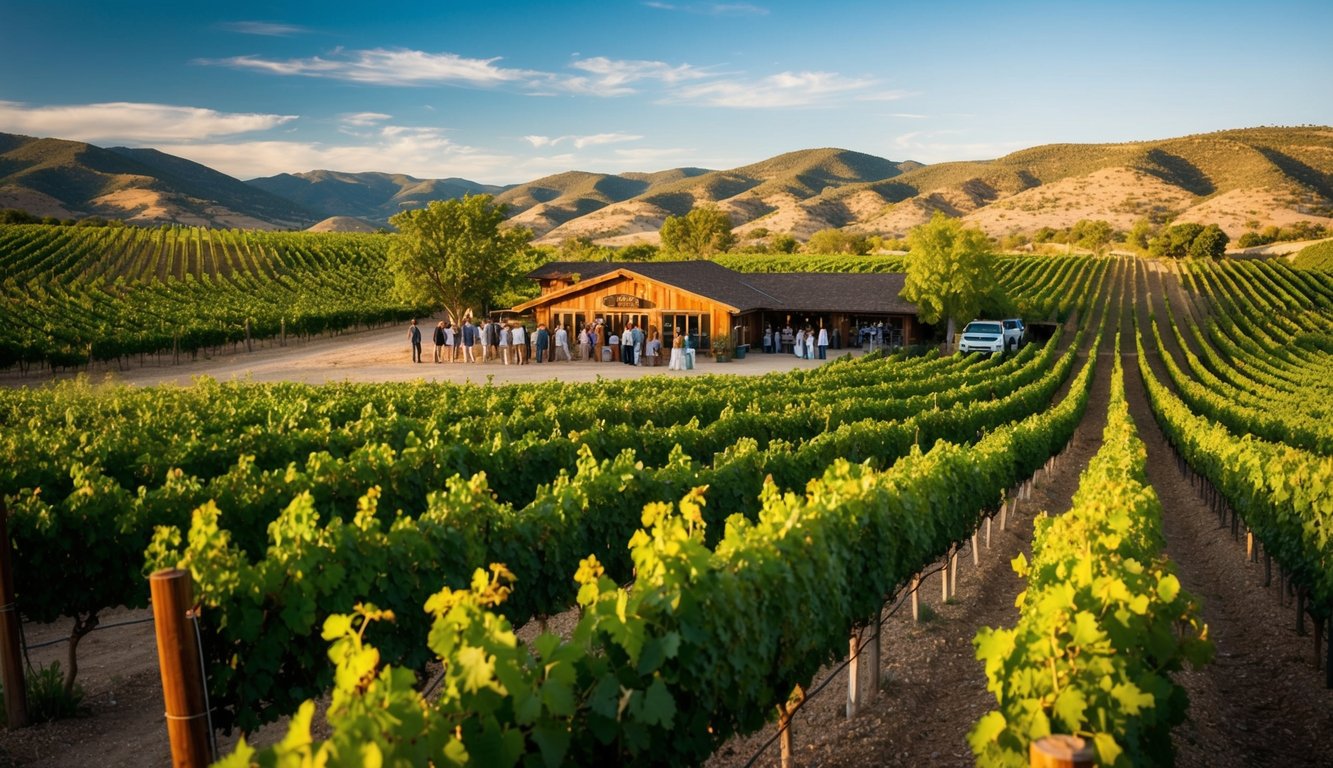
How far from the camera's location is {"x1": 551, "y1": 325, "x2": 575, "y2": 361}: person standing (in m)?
36.2

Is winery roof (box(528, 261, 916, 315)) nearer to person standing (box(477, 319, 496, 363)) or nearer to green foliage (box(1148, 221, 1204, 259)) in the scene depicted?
person standing (box(477, 319, 496, 363))

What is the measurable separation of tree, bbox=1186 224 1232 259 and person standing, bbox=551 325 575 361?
8761 cm

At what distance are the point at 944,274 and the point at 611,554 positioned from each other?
124 feet

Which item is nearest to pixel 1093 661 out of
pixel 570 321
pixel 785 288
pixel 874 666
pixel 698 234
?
pixel 874 666

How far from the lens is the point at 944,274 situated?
42875 mm

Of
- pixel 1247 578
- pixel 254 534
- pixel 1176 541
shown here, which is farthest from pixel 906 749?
pixel 1176 541

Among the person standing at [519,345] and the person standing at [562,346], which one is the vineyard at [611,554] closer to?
the person standing at [519,345]

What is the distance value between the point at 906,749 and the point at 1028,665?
3.11m

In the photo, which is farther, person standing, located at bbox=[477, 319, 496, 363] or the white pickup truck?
the white pickup truck

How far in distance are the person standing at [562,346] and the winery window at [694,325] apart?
4.70m

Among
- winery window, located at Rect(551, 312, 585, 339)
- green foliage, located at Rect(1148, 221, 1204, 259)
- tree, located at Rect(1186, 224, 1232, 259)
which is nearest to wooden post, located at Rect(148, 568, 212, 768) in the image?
winery window, located at Rect(551, 312, 585, 339)

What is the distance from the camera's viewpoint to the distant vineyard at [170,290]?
3525cm

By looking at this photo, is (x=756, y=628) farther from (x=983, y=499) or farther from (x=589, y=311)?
(x=589, y=311)

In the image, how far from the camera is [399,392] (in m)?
18.3
